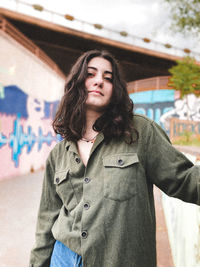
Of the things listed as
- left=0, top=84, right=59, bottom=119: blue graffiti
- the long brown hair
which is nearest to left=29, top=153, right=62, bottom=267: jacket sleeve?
the long brown hair

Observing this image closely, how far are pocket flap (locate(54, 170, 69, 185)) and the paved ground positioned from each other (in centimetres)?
188

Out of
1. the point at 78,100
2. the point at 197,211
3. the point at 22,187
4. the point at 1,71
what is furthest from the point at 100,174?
the point at 1,71

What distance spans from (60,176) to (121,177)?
1.33ft

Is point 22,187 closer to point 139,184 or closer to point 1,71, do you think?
point 1,71

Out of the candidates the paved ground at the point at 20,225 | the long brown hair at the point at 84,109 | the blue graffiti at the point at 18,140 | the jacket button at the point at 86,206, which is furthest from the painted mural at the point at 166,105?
the jacket button at the point at 86,206

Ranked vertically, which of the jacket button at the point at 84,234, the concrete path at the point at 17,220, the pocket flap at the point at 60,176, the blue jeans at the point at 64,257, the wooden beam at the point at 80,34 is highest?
the wooden beam at the point at 80,34

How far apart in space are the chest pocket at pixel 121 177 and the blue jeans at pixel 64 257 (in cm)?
37

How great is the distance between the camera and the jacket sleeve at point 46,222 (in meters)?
1.55

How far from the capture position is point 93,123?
1.57 meters

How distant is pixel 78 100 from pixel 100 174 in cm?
49

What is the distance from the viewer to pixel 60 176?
147 cm

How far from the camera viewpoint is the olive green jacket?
3.99 feet

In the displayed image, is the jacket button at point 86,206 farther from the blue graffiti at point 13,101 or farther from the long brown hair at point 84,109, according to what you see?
the blue graffiti at point 13,101

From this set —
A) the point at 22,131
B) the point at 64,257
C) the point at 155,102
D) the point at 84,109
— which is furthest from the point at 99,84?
the point at 155,102
